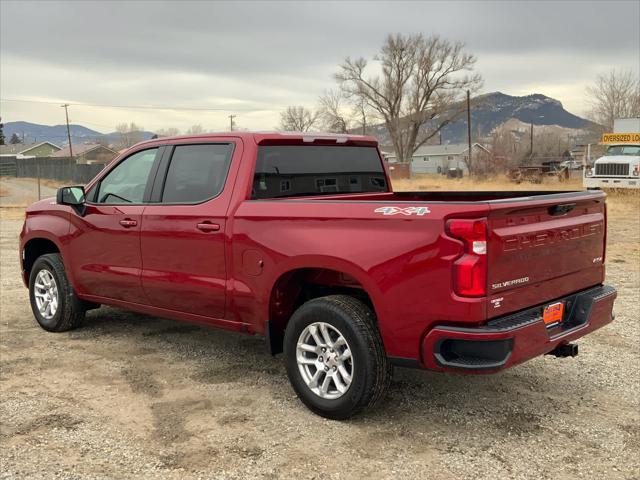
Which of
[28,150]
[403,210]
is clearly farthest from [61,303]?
[28,150]

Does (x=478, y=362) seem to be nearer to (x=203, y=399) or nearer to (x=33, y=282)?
(x=203, y=399)

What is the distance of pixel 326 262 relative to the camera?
390 centimetres

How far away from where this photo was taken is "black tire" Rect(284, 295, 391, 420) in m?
3.76

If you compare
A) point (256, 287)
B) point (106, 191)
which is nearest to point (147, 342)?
point (106, 191)

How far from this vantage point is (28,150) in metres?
117

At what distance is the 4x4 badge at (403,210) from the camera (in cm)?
346

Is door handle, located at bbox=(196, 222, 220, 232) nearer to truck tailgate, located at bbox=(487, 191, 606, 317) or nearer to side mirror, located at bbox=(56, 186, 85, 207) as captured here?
side mirror, located at bbox=(56, 186, 85, 207)

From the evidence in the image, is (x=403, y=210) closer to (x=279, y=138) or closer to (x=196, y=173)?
(x=279, y=138)

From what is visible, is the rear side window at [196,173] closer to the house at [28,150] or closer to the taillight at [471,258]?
the taillight at [471,258]

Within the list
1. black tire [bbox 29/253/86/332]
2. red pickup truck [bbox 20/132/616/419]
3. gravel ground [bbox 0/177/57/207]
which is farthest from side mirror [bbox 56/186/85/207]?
gravel ground [bbox 0/177/57/207]

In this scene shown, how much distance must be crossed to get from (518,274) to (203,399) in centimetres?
227

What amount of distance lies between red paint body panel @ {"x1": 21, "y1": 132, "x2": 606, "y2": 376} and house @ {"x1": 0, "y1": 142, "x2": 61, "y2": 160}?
117064mm

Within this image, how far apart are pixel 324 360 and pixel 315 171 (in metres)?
1.62

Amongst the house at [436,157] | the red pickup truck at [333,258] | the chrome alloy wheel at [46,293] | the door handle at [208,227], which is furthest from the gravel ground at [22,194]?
the house at [436,157]
